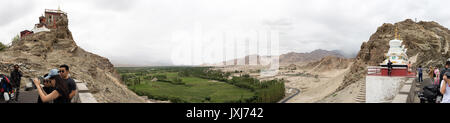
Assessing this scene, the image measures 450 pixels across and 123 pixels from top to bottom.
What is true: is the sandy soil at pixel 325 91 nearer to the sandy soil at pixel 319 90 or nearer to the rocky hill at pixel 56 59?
the sandy soil at pixel 319 90

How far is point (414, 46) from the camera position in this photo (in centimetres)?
2605

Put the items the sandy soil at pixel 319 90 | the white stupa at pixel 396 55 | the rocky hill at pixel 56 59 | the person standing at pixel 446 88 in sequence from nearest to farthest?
the person standing at pixel 446 88 → the rocky hill at pixel 56 59 → the white stupa at pixel 396 55 → the sandy soil at pixel 319 90

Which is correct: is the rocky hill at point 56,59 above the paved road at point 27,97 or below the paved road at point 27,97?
above

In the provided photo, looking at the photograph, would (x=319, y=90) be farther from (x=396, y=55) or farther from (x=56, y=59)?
(x=56, y=59)

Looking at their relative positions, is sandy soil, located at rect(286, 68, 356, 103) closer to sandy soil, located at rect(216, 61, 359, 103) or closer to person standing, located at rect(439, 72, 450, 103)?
sandy soil, located at rect(216, 61, 359, 103)

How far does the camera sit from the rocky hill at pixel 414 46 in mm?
23755

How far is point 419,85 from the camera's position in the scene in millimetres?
12539

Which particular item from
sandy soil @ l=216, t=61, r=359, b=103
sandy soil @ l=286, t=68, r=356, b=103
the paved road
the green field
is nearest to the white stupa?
sandy soil @ l=216, t=61, r=359, b=103

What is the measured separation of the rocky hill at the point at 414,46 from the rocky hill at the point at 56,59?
21570 mm

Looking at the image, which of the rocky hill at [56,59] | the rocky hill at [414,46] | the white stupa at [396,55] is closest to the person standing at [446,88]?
the white stupa at [396,55]
